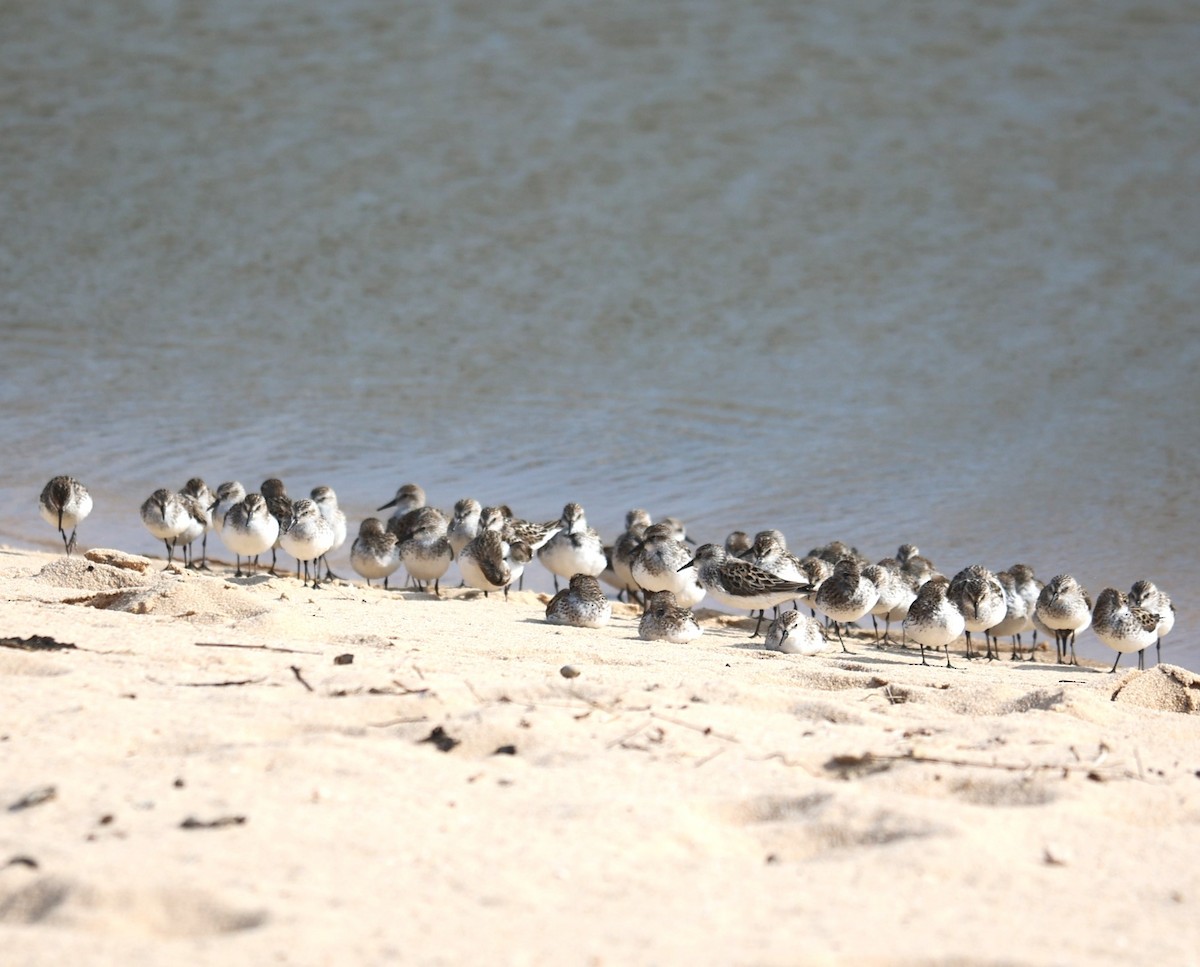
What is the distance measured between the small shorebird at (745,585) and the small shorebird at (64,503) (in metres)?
4.74

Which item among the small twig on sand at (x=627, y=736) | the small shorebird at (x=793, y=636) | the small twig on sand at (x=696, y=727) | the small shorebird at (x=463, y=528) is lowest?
the small shorebird at (x=793, y=636)

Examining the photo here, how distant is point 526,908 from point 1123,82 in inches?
873

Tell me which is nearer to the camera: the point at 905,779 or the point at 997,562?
the point at 905,779

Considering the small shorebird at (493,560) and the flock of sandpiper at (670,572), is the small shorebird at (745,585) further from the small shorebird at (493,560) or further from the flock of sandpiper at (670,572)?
the small shorebird at (493,560)

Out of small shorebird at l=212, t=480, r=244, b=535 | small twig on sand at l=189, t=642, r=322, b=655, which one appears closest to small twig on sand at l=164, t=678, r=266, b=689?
small twig on sand at l=189, t=642, r=322, b=655

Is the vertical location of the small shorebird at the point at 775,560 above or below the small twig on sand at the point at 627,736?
below

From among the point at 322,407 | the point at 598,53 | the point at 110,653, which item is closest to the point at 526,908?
the point at 110,653

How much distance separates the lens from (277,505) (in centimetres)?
1195

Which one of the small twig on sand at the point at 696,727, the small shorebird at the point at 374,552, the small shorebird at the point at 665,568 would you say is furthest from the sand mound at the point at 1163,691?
the small shorebird at the point at 374,552

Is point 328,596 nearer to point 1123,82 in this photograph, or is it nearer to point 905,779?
point 905,779

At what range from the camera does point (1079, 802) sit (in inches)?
180

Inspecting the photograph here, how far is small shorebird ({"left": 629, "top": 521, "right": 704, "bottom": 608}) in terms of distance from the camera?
10.5 m

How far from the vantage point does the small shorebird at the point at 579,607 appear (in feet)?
30.4

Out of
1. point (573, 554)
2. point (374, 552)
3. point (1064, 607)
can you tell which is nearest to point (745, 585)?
point (573, 554)
